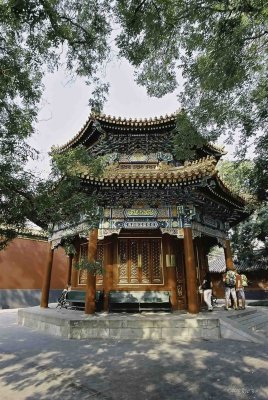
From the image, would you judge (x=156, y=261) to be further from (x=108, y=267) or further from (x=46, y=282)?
(x=46, y=282)

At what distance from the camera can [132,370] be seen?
530cm

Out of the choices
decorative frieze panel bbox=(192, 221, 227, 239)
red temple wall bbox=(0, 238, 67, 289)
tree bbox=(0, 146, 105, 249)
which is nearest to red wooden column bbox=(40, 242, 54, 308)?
red temple wall bbox=(0, 238, 67, 289)

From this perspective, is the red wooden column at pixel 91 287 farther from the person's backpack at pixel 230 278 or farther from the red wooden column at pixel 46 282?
the person's backpack at pixel 230 278

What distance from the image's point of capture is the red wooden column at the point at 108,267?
34.3 ft

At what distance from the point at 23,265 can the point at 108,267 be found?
9.18 metres

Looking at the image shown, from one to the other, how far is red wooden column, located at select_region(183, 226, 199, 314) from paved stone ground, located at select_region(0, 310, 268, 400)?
1673 mm

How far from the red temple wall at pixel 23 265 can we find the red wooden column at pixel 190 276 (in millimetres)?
11105

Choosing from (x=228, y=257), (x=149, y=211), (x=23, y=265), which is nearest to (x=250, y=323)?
(x=228, y=257)

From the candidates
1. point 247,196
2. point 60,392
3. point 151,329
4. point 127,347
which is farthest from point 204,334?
point 247,196

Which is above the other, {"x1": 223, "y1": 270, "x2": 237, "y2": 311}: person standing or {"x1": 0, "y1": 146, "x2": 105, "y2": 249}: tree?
{"x1": 0, "y1": 146, "x2": 105, "y2": 249}: tree

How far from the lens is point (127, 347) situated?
714cm

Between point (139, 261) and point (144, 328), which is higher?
point (139, 261)

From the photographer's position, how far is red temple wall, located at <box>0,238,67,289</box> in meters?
16.8

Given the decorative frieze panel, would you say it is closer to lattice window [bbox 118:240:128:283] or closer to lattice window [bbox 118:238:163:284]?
lattice window [bbox 118:238:163:284]
